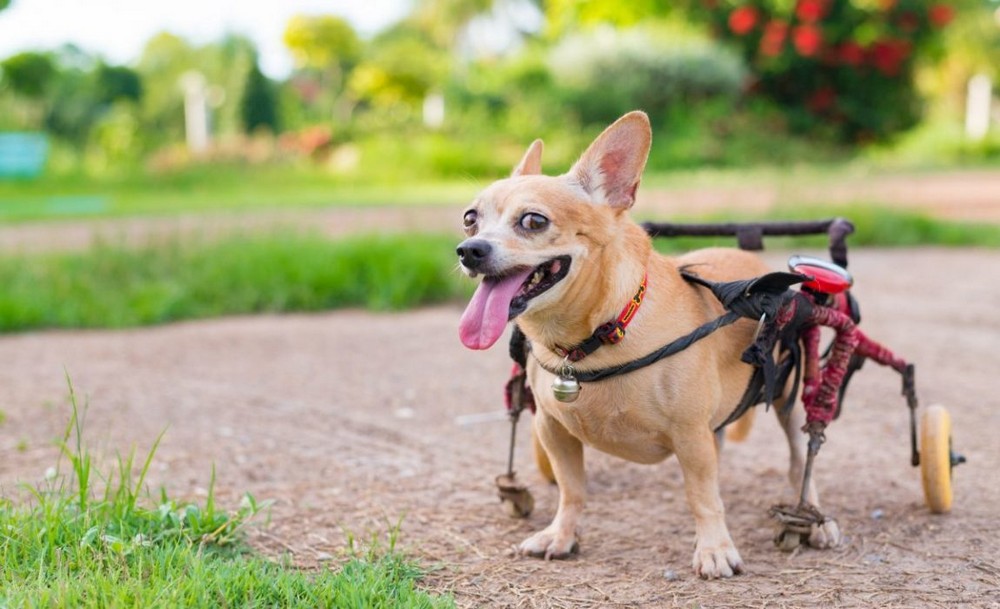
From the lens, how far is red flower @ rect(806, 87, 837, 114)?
21531 mm

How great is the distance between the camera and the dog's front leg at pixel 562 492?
3236 millimetres

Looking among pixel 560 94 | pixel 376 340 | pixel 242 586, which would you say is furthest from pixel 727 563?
pixel 560 94

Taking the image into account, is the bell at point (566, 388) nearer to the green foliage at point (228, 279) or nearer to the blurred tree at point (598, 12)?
the green foliage at point (228, 279)

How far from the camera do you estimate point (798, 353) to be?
11.1 ft

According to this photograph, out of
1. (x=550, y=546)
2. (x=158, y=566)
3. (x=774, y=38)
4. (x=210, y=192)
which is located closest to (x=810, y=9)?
(x=774, y=38)

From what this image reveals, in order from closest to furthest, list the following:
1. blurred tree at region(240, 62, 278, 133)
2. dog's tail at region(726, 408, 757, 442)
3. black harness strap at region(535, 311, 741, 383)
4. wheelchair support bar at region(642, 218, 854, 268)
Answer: black harness strap at region(535, 311, 741, 383)
wheelchair support bar at region(642, 218, 854, 268)
dog's tail at region(726, 408, 757, 442)
blurred tree at region(240, 62, 278, 133)

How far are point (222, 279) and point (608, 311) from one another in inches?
202

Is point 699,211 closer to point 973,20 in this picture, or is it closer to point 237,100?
point 237,100

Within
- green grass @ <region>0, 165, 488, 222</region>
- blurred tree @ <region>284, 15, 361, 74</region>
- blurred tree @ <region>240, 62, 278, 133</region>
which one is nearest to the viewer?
green grass @ <region>0, 165, 488, 222</region>

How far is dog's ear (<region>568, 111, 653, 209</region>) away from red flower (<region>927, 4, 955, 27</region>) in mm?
20578

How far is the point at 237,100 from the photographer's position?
2858cm

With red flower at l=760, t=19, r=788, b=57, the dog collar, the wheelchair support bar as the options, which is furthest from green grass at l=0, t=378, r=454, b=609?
red flower at l=760, t=19, r=788, b=57

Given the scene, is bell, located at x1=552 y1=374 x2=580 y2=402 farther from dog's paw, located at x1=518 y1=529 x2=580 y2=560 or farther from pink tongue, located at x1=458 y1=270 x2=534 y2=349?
dog's paw, located at x1=518 y1=529 x2=580 y2=560

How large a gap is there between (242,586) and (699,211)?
811cm
